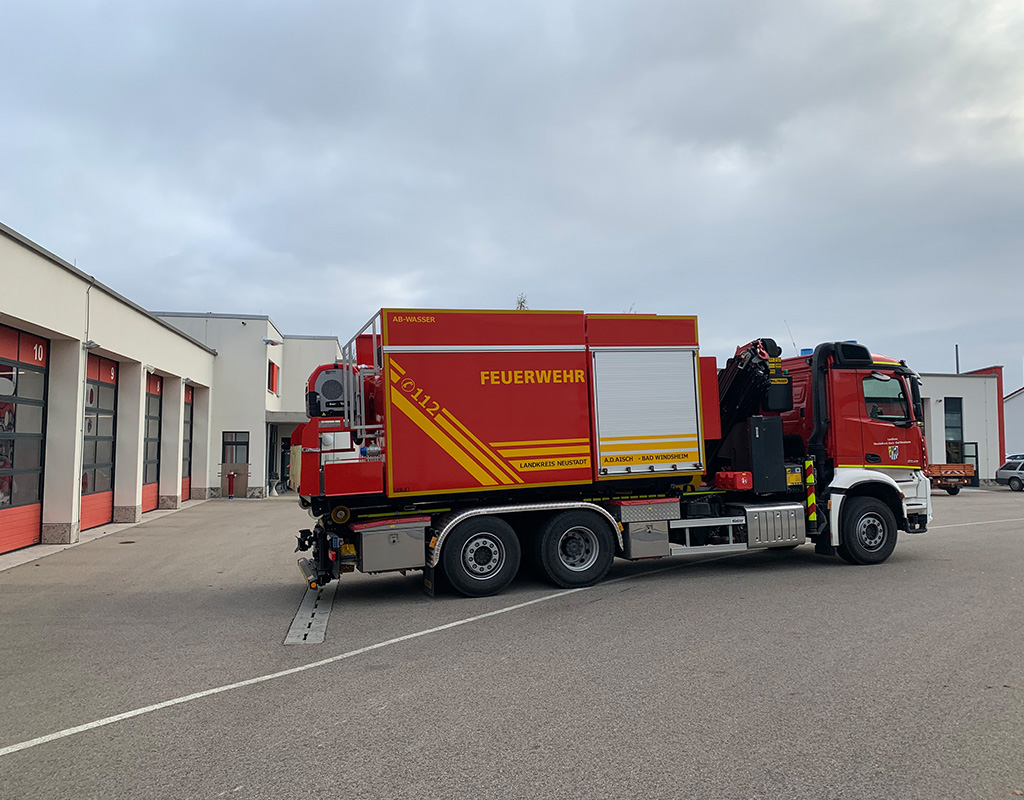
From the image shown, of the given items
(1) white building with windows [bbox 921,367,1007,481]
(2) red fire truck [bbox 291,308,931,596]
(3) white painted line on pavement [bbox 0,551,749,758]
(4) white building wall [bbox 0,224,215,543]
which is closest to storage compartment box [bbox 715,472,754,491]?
(2) red fire truck [bbox 291,308,931,596]

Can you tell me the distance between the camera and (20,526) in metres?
13.3

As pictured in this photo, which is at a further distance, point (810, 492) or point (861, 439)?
point (861, 439)

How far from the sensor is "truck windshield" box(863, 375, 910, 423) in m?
10.6

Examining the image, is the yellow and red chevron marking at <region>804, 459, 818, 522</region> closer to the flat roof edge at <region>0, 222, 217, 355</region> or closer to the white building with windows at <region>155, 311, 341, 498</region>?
the flat roof edge at <region>0, 222, 217, 355</region>

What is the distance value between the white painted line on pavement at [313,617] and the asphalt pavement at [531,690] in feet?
0.42

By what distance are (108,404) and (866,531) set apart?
15672 millimetres

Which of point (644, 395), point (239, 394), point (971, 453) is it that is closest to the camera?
point (644, 395)

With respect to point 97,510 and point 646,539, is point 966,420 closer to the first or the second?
point 646,539

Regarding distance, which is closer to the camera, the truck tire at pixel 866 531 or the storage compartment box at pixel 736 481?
the storage compartment box at pixel 736 481

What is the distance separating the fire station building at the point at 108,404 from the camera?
12.9 meters

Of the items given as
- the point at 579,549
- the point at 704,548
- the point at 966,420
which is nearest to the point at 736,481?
the point at 704,548

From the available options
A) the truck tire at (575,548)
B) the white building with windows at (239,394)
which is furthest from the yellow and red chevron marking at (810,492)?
the white building with windows at (239,394)

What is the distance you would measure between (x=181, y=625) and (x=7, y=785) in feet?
12.4

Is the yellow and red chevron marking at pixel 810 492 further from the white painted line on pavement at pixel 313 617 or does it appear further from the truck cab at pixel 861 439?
the white painted line on pavement at pixel 313 617
